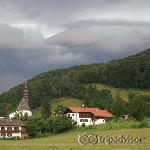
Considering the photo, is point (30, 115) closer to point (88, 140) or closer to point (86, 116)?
point (86, 116)

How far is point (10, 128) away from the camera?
127 metres

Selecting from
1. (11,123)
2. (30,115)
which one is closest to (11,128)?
(11,123)

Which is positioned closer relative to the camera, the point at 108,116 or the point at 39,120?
the point at 39,120

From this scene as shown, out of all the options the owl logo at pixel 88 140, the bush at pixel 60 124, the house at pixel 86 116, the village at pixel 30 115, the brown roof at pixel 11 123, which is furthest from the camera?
the house at pixel 86 116

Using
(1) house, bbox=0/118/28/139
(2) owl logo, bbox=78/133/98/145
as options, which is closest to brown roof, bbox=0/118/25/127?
(1) house, bbox=0/118/28/139

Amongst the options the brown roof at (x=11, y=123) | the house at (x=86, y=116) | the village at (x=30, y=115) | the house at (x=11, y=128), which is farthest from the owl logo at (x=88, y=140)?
the house at (x=86, y=116)

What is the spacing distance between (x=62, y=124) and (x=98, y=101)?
282ft

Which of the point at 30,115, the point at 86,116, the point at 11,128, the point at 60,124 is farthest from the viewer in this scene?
the point at 30,115

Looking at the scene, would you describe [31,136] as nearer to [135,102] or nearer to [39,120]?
[39,120]

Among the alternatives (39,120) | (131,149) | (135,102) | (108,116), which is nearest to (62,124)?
(39,120)

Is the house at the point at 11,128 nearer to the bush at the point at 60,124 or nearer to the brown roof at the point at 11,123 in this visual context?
the brown roof at the point at 11,123

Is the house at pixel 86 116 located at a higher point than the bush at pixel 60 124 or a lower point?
higher

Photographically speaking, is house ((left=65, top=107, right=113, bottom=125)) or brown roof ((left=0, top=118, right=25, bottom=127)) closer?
brown roof ((left=0, top=118, right=25, bottom=127))

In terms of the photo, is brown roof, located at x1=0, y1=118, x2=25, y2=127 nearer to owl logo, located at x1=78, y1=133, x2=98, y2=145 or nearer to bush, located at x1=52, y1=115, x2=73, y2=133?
→ bush, located at x1=52, y1=115, x2=73, y2=133
